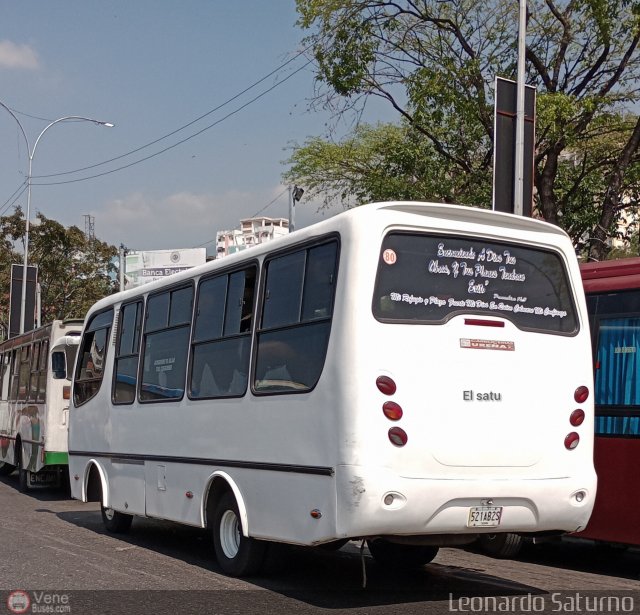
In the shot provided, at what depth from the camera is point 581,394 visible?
7.56m

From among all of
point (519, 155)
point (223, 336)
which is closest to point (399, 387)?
point (223, 336)

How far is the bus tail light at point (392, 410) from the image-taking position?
22.2 ft

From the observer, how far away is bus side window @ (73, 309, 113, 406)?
1182cm

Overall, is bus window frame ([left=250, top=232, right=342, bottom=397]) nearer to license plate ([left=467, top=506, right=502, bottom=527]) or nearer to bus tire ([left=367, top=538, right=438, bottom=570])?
license plate ([left=467, top=506, right=502, bottom=527])

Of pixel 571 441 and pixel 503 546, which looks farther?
pixel 503 546

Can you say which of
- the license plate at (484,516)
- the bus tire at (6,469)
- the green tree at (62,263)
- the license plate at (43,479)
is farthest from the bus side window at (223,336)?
the green tree at (62,263)

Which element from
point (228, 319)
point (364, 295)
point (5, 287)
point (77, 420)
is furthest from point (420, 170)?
point (5, 287)

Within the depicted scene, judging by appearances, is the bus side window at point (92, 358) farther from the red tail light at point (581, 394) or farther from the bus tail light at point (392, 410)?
the red tail light at point (581, 394)

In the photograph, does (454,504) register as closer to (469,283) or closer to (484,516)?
(484,516)

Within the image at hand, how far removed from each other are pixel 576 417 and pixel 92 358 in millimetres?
6619

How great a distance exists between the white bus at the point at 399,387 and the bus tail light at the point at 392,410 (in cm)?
1

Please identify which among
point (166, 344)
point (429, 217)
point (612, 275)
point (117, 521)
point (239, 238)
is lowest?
point (117, 521)

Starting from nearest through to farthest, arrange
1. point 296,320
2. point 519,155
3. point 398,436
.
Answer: point 398,436 < point 296,320 < point 519,155

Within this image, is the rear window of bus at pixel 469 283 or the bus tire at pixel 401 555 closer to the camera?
the rear window of bus at pixel 469 283
